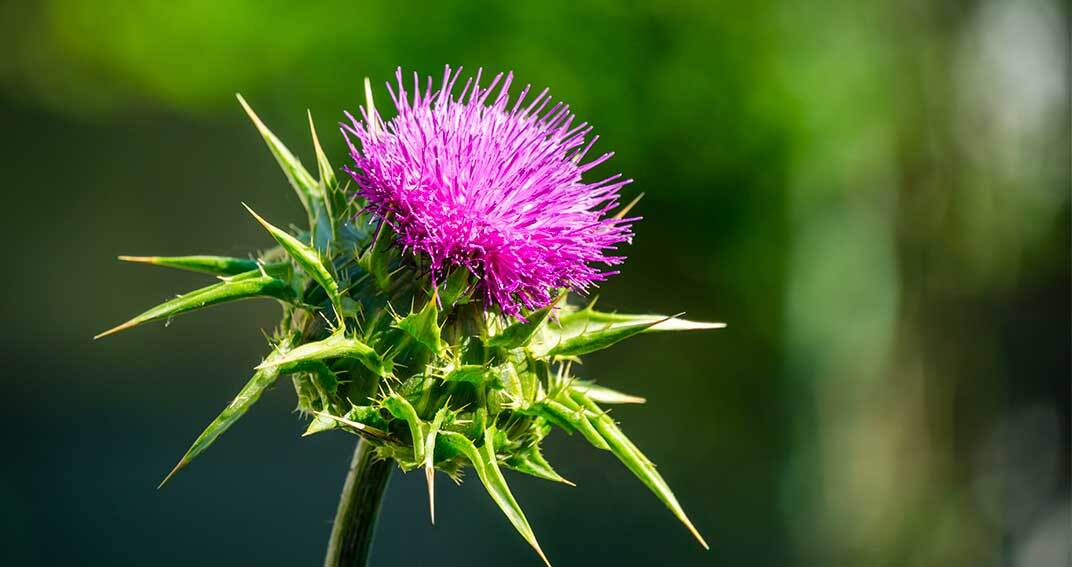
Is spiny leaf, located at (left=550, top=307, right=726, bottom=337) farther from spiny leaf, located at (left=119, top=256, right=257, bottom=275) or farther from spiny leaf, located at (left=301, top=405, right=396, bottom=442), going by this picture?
spiny leaf, located at (left=119, top=256, right=257, bottom=275)

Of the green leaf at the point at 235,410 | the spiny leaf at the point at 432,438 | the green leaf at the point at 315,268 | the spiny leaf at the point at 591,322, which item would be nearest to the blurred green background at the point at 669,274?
the spiny leaf at the point at 591,322

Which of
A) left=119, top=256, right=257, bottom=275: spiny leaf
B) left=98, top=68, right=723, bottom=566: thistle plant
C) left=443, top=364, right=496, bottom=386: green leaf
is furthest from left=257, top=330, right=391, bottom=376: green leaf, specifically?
left=119, top=256, right=257, bottom=275: spiny leaf

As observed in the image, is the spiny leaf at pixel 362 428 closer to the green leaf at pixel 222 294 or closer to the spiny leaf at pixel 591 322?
the green leaf at pixel 222 294

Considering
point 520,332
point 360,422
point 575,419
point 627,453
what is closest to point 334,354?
point 360,422

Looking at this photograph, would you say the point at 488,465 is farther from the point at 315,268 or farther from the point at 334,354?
the point at 315,268

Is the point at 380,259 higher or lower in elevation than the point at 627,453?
higher
